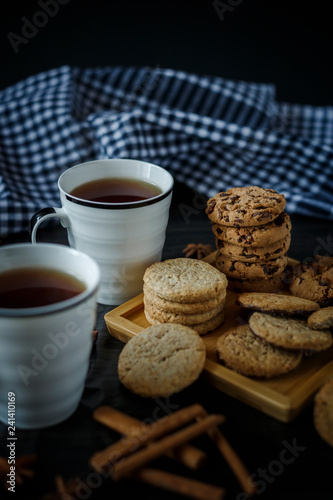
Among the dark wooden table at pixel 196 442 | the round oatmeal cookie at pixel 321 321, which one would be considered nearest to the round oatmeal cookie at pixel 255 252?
the round oatmeal cookie at pixel 321 321

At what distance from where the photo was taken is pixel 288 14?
2.45 metres

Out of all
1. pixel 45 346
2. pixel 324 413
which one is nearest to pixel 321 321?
pixel 324 413

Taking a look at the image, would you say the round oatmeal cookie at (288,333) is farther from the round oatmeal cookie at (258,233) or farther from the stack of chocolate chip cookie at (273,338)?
the round oatmeal cookie at (258,233)

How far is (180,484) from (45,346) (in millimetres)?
331

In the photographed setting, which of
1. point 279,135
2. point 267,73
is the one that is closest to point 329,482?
point 279,135

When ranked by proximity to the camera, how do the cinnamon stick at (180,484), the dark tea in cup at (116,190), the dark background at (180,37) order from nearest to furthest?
the cinnamon stick at (180,484), the dark tea in cup at (116,190), the dark background at (180,37)

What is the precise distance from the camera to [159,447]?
0.95m

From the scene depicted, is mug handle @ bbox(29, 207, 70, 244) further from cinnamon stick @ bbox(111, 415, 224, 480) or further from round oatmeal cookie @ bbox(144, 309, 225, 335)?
cinnamon stick @ bbox(111, 415, 224, 480)

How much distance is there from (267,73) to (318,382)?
1904 millimetres

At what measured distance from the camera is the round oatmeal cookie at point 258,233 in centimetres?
134

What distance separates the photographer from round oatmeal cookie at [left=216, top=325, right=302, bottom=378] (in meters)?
1.13

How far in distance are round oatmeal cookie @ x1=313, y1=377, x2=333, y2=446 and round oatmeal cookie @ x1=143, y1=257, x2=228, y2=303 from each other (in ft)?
1.08

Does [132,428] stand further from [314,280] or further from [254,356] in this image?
[314,280]

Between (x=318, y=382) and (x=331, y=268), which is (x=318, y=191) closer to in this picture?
(x=331, y=268)
